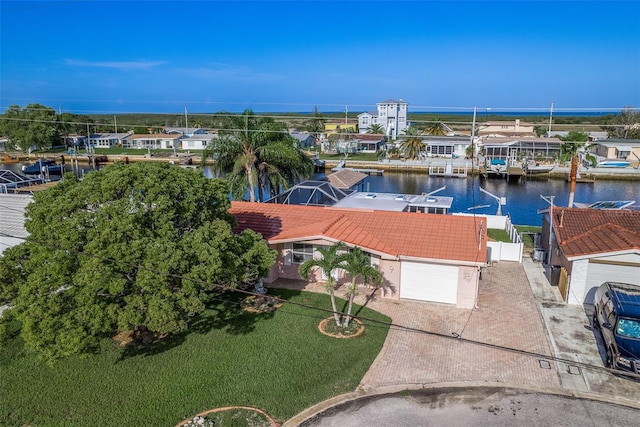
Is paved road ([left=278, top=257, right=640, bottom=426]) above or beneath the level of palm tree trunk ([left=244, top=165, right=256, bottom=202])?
beneath

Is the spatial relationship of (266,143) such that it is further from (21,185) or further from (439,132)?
(439,132)

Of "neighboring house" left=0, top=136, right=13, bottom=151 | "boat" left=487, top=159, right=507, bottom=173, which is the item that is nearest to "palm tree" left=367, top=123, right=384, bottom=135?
"boat" left=487, top=159, right=507, bottom=173

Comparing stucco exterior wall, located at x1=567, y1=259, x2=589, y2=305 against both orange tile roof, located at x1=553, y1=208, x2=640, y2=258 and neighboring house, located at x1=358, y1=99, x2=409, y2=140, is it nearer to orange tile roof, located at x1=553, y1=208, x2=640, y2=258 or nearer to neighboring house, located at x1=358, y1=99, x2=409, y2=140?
orange tile roof, located at x1=553, y1=208, x2=640, y2=258

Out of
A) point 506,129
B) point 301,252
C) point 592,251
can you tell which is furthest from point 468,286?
point 506,129

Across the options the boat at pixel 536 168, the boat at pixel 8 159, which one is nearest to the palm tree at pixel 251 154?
the boat at pixel 536 168

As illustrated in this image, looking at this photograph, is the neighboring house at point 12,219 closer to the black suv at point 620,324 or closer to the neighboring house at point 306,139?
the black suv at point 620,324

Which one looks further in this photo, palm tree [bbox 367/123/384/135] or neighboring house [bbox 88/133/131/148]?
palm tree [bbox 367/123/384/135]

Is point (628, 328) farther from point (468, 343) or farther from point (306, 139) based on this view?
point (306, 139)
